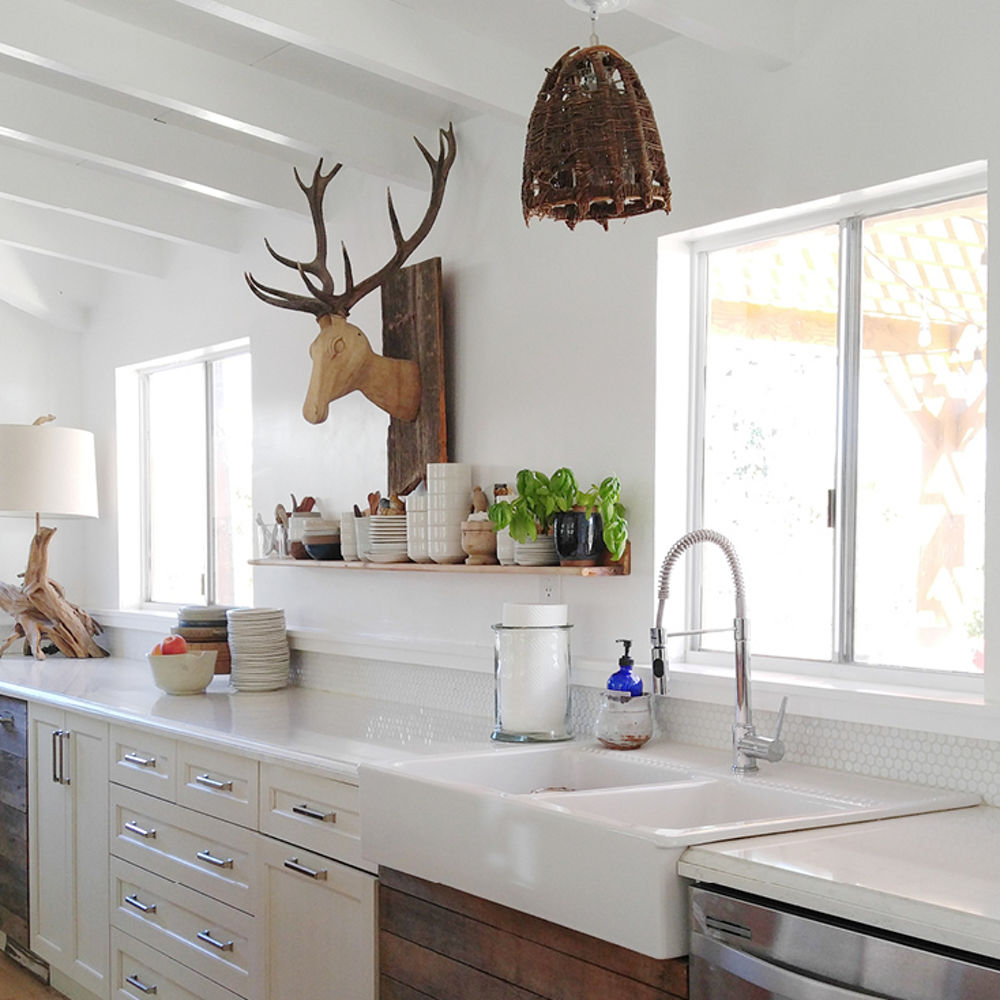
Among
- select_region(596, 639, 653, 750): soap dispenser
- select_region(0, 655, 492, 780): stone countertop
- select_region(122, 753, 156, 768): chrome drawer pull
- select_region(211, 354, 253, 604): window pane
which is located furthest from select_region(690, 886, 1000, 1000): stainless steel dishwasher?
select_region(211, 354, 253, 604): window pane

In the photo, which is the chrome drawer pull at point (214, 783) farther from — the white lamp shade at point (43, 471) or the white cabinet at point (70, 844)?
the white lamp shade at point (43, 471)

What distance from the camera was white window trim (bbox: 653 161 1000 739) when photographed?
230cm

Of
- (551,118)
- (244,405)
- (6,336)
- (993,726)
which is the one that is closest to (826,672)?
(993,726)

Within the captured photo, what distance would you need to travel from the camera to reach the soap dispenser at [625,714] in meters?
2.78

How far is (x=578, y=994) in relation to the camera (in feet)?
6.67

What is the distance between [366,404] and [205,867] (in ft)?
4.77

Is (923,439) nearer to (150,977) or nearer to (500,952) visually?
(500,952)

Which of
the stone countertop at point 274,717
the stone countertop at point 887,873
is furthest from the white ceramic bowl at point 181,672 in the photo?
the stone countertop at point 887,873

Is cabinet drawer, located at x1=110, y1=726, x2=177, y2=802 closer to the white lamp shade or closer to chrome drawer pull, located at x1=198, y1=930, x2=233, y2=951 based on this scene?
chrome drawer pull, located at x1=198, y1=930, x2=233, y2=951

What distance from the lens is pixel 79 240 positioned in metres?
4.68

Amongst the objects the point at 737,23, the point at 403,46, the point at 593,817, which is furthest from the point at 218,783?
the point at 737,23

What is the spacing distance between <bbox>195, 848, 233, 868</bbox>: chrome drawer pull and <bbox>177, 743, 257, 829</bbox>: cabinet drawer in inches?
3.9

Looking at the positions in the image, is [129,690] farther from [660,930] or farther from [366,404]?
[660,930]

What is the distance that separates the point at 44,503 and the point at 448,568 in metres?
2.32
